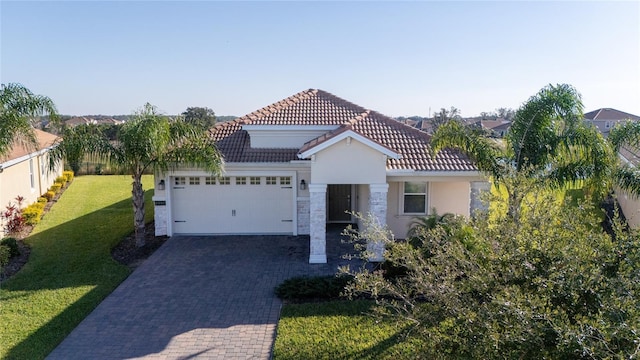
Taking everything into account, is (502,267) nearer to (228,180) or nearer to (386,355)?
(386,355)

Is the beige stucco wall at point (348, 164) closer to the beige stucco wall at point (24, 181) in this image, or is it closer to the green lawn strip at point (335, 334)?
the green lawn strip at point (335, 334)

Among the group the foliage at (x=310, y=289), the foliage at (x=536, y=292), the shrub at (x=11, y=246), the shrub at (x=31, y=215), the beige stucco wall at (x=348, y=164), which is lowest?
the foliage at (x=310, y=289)

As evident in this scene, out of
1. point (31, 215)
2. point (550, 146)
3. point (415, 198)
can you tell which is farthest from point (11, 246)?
point (550, 146)

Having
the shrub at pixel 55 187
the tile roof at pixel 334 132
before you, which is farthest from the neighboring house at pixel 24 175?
the tile roof at pixel 334 132

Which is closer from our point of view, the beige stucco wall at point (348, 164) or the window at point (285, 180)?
the beige stucco wall at point (348, 164)

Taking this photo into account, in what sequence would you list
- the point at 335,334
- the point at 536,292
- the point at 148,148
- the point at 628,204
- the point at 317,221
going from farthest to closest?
the point at 628,204
the point at 148,148
the point at 317,221
the point at 335,334
the point at 536,292

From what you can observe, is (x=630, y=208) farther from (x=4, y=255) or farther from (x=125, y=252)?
(x=4, y=255)

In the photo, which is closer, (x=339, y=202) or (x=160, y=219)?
(x=160, y=219)
